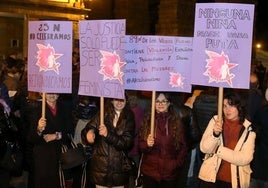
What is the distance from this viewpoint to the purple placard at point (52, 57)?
5.29 metres

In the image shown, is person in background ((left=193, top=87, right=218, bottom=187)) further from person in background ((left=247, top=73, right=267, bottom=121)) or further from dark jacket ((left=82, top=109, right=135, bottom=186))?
dark jacket ((left=82, top=109, right=135, bottom=186))

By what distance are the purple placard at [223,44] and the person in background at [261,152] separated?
0.92 metres

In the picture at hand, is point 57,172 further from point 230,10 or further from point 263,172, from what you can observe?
point 230,10

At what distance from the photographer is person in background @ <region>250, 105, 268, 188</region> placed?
17.5 feet

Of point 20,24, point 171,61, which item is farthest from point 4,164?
point 20,24

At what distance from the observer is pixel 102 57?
201 inches

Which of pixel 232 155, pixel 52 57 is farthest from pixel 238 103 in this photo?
pixel 52 57

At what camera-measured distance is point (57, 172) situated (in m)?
5.79

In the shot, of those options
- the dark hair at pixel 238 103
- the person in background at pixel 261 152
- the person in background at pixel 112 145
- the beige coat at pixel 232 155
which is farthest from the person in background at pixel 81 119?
the dark hair at pixel 238 103

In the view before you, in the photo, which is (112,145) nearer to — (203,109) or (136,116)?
(136,116)

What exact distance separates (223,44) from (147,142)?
1.28 m

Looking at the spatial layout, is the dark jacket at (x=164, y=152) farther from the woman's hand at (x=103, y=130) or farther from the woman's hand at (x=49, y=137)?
the woman's hand at (x=49, y=137)

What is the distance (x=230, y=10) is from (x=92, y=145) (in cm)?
203

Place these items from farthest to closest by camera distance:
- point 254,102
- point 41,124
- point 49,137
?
1. point 254,102
2. point 49,137
3. point 41,124
